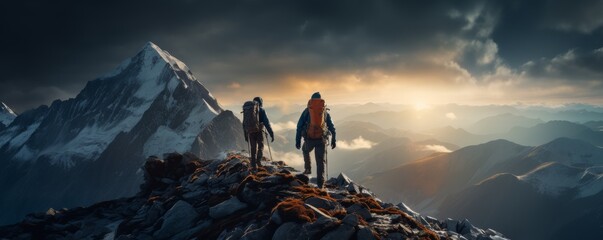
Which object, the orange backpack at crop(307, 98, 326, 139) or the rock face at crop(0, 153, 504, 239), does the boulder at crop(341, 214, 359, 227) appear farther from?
the orange backpack at crop(307, 98, 326, 139)

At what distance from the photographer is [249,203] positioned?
1856cm

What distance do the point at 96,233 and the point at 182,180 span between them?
799 centimetres

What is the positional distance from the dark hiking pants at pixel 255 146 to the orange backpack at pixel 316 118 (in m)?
5.36

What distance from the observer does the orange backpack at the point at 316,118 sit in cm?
2206

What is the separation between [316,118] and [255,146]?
21.2ft

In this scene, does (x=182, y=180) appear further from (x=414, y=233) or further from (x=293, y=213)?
(x=414, y=233)

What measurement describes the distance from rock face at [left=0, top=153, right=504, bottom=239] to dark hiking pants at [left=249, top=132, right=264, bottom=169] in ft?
3.36

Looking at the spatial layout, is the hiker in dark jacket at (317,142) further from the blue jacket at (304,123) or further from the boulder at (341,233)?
the boulder at (341,233)

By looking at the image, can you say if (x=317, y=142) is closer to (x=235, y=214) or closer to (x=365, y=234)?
(x=235, y=214)

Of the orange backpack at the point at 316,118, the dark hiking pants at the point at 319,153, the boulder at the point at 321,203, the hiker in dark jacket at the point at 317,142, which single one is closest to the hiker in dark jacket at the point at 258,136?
the hiker in dark jacket at the point at 317,142

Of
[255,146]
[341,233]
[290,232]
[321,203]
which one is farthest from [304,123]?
[341,233]

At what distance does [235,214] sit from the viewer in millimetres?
18156

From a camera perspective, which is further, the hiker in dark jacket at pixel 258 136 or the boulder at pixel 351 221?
the hiker in dark jacket at pixel 258 136

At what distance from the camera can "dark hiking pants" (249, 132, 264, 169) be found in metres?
25.2
